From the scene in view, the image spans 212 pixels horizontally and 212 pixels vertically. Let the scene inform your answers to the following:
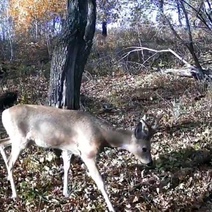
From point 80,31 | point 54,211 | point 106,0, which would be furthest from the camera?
point 106,0

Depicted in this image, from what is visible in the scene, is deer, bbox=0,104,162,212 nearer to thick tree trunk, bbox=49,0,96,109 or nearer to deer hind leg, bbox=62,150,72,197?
deer hind leg, bbox=62,150,72,197

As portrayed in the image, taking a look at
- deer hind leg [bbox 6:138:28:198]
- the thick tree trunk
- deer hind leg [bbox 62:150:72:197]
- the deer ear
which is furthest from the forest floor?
the thick tree trunk

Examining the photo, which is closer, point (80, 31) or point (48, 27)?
point (80, 31)

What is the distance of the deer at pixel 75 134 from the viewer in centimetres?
627

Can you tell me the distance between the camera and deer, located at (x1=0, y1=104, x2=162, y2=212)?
6.27 m

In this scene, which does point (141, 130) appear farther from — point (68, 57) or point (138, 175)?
point (68, 57)

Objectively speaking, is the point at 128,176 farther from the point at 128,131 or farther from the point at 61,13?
the point at 61,13

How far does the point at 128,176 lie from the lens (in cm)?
723

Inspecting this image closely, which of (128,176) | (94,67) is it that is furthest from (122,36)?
(128,176)

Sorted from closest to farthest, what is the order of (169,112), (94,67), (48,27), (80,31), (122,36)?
(80,31) < (169,112) < (94,67) < (122,36) < (48,27)

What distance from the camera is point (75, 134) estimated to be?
641 cm

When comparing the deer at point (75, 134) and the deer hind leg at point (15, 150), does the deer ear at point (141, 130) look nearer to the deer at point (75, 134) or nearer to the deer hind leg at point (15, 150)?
the deer at point (75, 134)

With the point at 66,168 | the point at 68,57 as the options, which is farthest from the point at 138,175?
the point at 68,57

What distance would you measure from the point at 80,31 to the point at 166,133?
2737mm
